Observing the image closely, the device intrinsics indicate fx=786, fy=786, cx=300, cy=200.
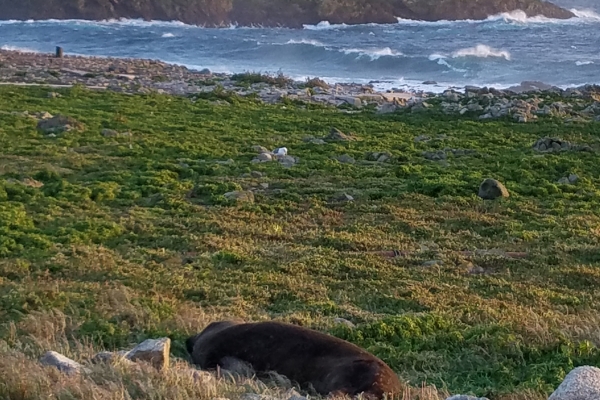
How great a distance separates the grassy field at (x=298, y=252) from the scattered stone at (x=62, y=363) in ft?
0.58

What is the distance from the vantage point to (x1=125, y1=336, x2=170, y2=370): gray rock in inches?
209

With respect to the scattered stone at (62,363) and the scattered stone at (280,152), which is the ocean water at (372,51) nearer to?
the scattered stone at (280,152)

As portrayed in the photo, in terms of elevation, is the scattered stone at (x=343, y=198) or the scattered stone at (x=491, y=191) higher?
the scattered stone at (x=491, y=191)

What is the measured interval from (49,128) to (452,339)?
42.6 ft

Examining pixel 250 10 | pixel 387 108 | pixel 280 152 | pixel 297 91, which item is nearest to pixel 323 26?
pixel 250 10

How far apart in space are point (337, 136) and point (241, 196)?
6.65 metres

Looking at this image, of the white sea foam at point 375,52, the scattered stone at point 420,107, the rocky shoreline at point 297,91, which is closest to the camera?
the rocky shoreline at point 297,91

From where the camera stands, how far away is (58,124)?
17.7 meters

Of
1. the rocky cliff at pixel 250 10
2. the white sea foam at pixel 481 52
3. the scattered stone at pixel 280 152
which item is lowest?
the scattered stone at pixel 280 152

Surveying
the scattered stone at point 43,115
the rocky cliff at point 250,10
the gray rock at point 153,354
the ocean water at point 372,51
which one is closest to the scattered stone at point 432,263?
the gray rock at point 153,354

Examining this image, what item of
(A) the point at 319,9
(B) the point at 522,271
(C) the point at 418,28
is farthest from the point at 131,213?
(A) the point at 319,9

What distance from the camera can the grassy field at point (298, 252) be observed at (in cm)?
632

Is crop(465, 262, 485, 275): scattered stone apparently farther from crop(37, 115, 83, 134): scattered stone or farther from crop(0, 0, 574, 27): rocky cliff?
crop(0, 0, 574, 27): rocky cliff

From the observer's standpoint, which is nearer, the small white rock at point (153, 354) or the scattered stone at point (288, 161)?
the small white rock at point (153, 354)
